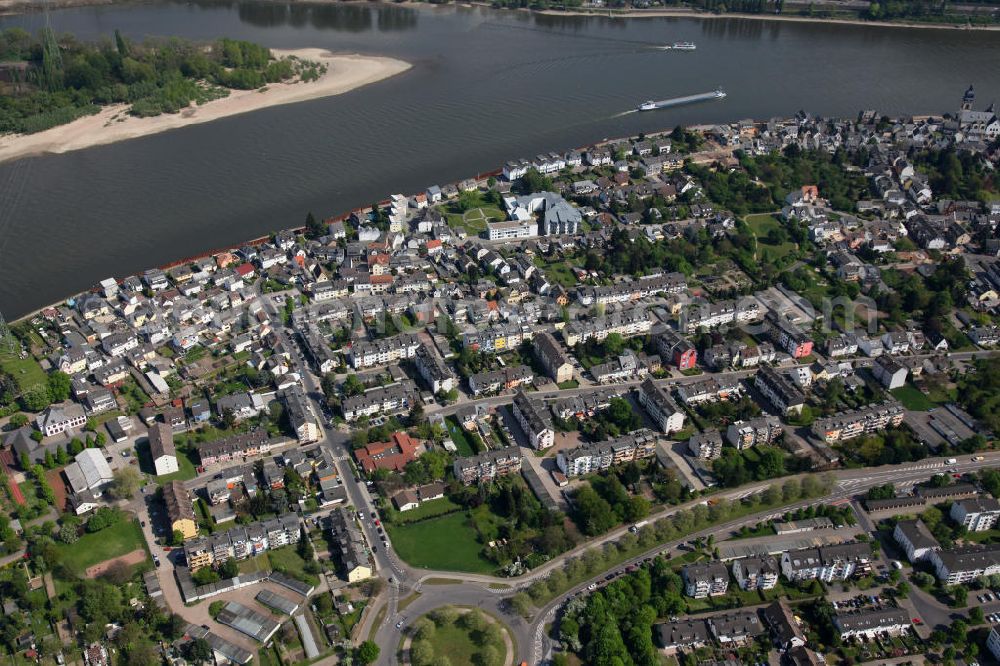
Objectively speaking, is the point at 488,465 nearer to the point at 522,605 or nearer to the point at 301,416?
the point at 522,605

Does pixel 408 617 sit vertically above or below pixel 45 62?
below

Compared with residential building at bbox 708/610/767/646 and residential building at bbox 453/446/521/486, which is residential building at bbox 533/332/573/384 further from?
residential building at bbox 708/610/767/646

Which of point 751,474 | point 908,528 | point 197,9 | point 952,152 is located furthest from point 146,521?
point 197,9

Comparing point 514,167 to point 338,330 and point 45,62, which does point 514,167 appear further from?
point 45,62

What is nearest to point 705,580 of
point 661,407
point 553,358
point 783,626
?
point 783,626

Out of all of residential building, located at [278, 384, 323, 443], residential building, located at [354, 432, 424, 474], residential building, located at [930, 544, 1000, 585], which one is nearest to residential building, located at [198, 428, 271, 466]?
residential building, located at [278, 384, 323, 443]
